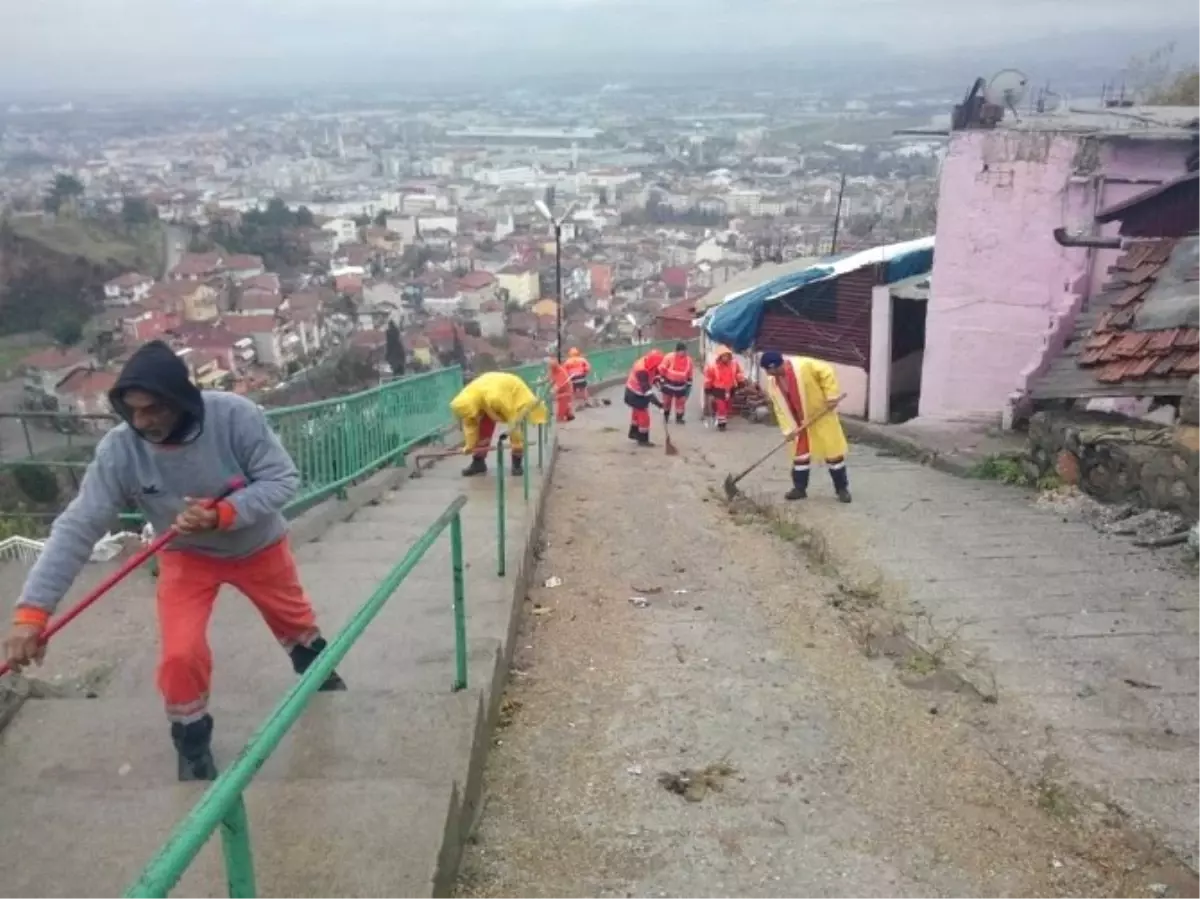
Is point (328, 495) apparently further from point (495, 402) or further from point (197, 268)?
point (197, 268)

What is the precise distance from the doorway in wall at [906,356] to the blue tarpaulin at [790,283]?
517 millimetres

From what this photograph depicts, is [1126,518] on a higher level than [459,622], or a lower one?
lower

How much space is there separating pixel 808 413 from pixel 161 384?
6635mm

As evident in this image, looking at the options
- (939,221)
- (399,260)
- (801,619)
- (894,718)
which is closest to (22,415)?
(801,619)

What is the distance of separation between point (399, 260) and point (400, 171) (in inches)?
3339

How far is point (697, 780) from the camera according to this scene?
11.8 feet

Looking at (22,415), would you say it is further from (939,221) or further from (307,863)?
(939,221)

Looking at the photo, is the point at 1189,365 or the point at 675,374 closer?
the point at 1189,365

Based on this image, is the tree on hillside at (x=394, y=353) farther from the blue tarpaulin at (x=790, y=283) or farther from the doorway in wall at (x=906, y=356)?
the doorway in wall at (x=906, y=356)

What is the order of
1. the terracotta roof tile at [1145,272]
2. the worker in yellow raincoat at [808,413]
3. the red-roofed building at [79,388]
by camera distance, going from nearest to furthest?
the worker in yellow raincoat at [808,413]
the terracotta roof tile at [1145,272]
the red-roofed building at [79,388]

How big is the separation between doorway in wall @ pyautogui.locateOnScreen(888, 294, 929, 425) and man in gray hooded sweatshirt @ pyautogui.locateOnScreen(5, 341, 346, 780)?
1383cm

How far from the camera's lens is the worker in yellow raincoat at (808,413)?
29.0 ft

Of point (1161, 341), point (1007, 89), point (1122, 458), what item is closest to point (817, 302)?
point (1007, 89)

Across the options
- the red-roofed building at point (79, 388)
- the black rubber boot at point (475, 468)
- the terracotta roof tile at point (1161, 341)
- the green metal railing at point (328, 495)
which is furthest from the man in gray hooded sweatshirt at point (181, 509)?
the red-roofed building at point (79, 388)
